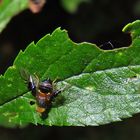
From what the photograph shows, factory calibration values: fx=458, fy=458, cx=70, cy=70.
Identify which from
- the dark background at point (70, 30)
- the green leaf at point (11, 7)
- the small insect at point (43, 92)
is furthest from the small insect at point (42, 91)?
the dark background at point (70, 30)

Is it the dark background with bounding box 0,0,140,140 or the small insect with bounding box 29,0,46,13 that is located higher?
the small insect with bounding box 29,0,46,13

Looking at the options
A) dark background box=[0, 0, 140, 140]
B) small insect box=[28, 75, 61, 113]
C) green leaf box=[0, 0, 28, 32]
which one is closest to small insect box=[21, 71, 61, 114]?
small insect box=[28, 75, 61, 113]

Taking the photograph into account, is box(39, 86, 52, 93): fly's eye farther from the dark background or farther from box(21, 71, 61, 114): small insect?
the dark background

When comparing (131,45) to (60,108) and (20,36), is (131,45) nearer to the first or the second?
(60,108)

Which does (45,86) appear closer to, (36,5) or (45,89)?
(45,89)

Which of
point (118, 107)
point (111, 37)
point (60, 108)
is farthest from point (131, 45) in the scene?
point (111, 37)

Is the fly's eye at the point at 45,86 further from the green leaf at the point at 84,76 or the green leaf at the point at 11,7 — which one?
the green leaf at the point at 11,7

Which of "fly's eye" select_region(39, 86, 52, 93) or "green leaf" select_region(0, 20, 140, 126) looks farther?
"fly's eye" select_region(39, 86, 52, 93)
